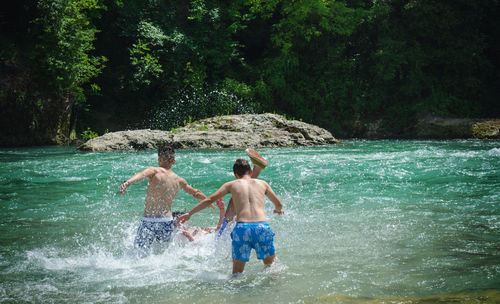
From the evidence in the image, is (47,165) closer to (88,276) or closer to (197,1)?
(88,276)

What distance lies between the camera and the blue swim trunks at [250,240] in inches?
178

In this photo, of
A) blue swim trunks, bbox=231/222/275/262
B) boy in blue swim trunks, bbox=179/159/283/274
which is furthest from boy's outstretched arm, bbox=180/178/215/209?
blue swim trunks, bbox=231/222/275/262

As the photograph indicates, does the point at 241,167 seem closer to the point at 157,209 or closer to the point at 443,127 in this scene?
the point at 157,209

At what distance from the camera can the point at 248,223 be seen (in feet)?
15.0

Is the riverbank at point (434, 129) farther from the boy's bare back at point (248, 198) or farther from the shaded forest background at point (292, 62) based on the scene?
the boy's bare back at point (248, 198)

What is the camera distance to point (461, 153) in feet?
43.0

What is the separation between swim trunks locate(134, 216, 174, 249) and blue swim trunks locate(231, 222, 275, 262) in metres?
1.29

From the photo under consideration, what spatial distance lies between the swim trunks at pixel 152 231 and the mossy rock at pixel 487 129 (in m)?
17.8

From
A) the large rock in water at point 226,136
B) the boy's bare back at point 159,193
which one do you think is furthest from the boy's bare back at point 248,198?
the large rock in water at point 226,136

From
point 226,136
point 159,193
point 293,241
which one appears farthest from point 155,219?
point 226,136

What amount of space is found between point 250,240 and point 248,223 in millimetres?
181

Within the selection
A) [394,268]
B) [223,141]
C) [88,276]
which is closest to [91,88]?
[223,141]

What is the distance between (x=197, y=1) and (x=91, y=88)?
757 cm

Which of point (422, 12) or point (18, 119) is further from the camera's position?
point (422, 12)
